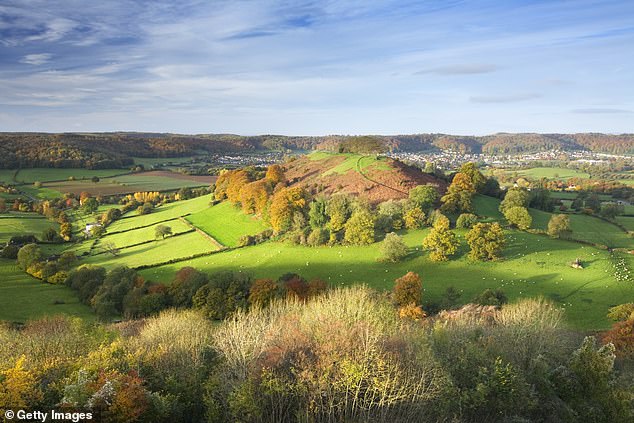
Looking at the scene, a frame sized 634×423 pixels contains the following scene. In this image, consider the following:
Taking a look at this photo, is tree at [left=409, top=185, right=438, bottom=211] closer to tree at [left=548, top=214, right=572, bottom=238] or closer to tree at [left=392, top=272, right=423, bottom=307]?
tree at [left=548, top=214, right=572, bottom=238]

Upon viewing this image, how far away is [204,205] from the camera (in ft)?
325

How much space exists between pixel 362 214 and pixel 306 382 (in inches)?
1855

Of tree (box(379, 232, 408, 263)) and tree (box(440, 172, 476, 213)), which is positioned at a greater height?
tree (box(440, 172, 476, 213))

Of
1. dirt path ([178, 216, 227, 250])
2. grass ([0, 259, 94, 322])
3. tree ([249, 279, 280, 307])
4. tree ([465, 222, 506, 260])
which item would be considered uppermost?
tree ([465, 222, 506, 260])

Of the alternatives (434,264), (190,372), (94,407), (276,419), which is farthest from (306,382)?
(434,264)

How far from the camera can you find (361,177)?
84.9m

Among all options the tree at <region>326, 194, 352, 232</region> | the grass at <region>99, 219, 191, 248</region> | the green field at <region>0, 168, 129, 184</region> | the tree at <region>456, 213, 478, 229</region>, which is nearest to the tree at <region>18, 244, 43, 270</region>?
the grass at <region>99, 219, 191, 248</region>

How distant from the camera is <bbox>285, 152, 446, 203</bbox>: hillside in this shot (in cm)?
7856

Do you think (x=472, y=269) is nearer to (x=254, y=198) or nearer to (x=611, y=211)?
(x=254, y=198)

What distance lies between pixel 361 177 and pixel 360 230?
958 inches

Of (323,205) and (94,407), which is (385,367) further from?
(323,205)

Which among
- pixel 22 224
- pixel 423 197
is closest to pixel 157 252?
pixel 22 224

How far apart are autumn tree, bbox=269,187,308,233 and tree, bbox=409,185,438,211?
19.6 metres

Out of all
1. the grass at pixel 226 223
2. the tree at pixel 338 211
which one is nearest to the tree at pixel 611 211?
the tree at pixel 338 211
